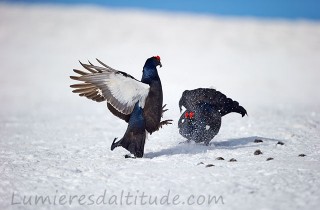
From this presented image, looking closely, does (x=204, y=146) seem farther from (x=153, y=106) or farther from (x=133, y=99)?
(x=133, y=99)

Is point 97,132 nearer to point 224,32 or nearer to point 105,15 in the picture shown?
point 224,32

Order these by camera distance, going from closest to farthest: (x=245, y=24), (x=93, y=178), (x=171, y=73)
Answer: (x=93, y=178) < (x=171, y=73) < (x=245, y=24)

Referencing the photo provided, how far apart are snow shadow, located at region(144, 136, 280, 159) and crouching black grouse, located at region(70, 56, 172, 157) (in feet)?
1.29

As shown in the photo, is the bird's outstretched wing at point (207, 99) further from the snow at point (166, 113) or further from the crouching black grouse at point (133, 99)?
the crouching black grouse at point (133, 99)

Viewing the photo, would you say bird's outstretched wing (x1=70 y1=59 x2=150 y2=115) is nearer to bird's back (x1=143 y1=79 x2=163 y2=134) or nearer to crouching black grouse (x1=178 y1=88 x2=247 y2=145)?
bird's back (x1=143 y1=79 x2=163 y2=134)

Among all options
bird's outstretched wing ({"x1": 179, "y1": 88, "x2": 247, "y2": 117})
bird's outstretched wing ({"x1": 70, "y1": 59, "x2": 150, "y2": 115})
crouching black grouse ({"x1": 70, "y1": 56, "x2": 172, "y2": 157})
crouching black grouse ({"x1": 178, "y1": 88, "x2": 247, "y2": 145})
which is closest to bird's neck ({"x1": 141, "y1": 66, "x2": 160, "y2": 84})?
crouching black grouse ({"x1": 70, "y1": 56, "x2": 172, "y2": 157})

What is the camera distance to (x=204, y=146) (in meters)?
7.21

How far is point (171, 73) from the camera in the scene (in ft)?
73.9

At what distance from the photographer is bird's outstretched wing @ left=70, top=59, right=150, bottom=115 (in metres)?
6.30

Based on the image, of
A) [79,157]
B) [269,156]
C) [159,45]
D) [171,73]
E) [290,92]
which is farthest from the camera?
[159,45]

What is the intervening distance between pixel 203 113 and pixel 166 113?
470 centimetres

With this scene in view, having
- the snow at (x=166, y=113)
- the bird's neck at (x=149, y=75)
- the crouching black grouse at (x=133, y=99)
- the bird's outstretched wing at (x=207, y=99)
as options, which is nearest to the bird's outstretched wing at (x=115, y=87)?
the crouching black grouse at (x=133, y=99)

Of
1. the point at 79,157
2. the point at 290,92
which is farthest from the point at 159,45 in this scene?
the point at 79,157

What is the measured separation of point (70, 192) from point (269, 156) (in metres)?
2.70
